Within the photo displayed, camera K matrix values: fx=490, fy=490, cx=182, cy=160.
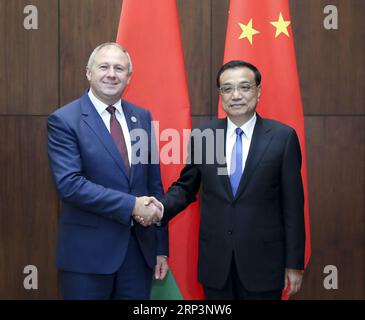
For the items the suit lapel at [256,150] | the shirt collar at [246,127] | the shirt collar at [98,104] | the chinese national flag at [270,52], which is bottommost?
the suit lapel at [256,150]

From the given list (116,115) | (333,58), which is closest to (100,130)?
(116,115)

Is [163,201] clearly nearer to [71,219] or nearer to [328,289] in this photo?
[71,219]

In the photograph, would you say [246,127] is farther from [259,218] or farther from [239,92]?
[259,218]

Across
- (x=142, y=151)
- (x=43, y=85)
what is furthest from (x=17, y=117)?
(x=142, y=151)

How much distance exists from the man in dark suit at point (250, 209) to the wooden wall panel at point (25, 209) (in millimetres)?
1181

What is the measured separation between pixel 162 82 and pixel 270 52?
1.95 feet

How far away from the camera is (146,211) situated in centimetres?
201

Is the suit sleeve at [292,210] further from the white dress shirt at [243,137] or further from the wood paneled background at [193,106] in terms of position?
the wood paneled background at [193,106]

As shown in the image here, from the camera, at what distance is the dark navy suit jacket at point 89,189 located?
195 cm

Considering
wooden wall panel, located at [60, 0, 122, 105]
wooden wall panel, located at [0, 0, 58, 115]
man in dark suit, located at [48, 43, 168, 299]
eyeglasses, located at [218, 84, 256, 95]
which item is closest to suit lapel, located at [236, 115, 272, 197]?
eyeglasses, located at [218, 84, 256, 95]

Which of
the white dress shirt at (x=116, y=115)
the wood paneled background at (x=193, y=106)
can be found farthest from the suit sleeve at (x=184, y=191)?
the wood paneled background at (x=193, y=106)

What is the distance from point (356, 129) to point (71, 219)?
1.88m

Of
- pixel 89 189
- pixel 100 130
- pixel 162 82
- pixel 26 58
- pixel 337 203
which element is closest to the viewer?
pixel 89 189

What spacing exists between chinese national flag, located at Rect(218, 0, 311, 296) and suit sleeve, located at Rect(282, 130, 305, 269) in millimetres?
555
